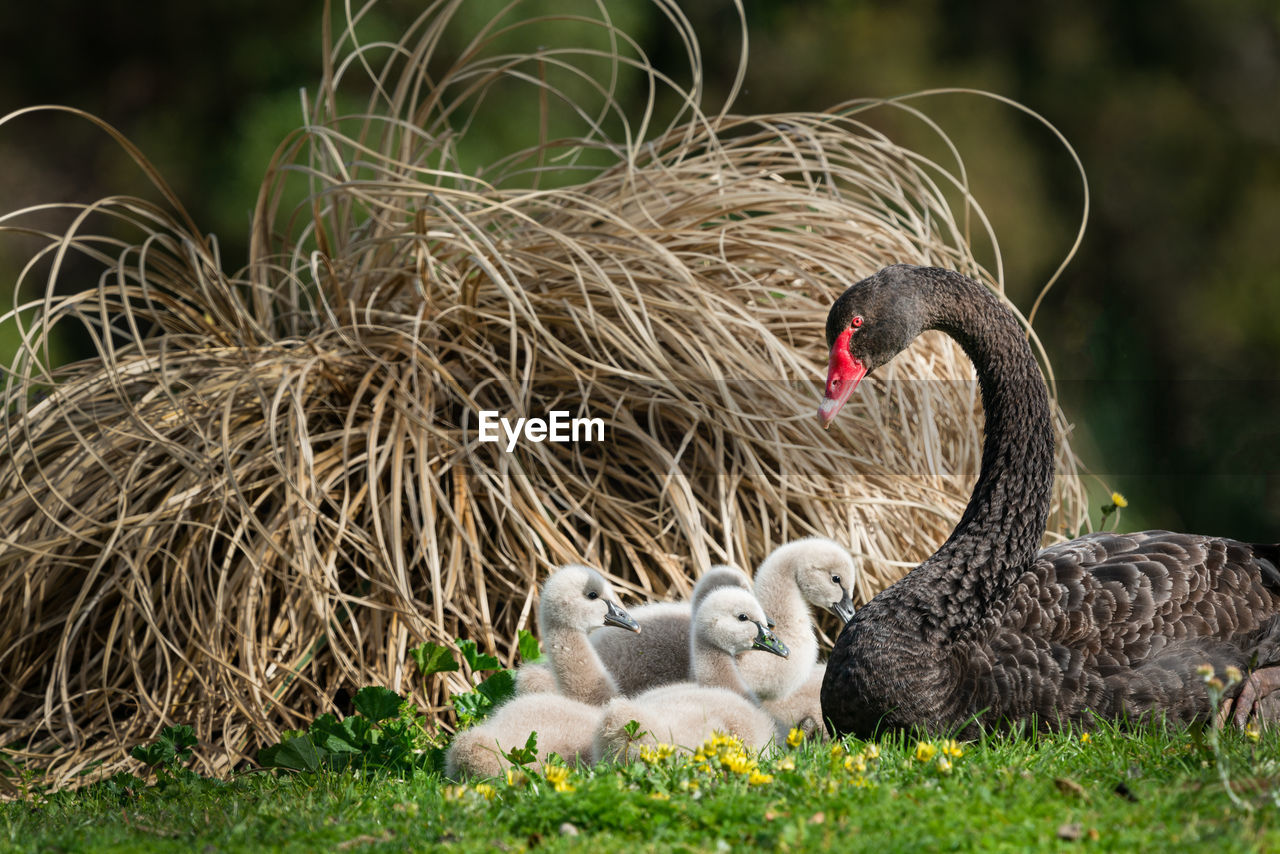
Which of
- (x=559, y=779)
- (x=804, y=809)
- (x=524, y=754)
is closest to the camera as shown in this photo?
(x=804, y=809)

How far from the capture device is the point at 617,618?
304 cm

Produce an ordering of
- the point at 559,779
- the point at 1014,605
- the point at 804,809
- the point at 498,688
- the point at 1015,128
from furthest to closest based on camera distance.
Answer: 1. the point at 1015,128
2. the point at 498,688
3. the point at 1014,605
4. the point at 559,779
5. the point at 804,809

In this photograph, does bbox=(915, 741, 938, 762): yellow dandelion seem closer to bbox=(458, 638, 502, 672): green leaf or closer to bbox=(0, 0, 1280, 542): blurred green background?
bbox=(458, 638, 502, 672): green leaf

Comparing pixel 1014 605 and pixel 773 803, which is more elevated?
pixel 1014 605

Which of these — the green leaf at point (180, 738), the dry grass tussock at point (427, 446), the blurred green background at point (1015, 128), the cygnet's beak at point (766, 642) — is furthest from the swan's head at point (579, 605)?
the blurred green background at point (1015, 128)

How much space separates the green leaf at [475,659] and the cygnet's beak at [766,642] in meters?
0.71

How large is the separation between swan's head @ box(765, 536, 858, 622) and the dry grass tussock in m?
0.41

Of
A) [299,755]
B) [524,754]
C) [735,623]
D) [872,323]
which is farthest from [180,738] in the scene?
[872,323]

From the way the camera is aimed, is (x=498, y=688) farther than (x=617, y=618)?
Yes

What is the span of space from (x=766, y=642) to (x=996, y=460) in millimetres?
707

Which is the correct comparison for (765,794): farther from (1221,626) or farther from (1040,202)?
(1040,202)

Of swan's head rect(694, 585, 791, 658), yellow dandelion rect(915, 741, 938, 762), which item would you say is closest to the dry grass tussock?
swan's head rect(694, 585, 791, 658)

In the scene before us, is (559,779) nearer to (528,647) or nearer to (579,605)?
(579,605)

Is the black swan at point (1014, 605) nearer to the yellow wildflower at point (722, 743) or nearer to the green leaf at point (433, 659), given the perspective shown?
the yellow wildflower at point (722, 743)
